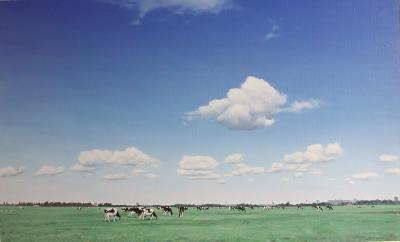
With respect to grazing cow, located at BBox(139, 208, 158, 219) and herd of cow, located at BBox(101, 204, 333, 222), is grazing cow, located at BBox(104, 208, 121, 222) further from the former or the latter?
grazing cow, located at BBox(139, 208, 158, 219)

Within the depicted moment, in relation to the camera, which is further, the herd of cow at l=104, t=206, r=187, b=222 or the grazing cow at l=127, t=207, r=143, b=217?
the grazing cow at l=127, t=207, r=143, b=217

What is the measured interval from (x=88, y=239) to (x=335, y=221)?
5.62m

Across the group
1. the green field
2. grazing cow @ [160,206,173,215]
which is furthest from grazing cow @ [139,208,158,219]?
the green field

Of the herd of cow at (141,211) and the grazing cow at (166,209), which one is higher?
the grazing cow at (166,209)

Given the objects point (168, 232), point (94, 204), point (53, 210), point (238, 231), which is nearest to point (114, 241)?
point (168, 232)

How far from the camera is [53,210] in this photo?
15289 millimetres

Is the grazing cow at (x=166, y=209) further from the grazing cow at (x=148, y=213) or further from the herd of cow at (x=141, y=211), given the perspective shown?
the grazing cow at (x=148, y=213)

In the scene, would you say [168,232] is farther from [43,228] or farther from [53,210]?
[53,210]

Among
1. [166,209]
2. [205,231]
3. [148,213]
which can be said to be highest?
[166,209]

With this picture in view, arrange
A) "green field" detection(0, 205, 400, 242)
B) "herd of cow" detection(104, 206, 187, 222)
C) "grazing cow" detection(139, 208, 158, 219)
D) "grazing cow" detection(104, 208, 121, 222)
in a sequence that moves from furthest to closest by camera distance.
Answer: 1. "grazing cow" detection(139, 208, 158, 219)
2. "herd of cow" detection(104, 206, 187, 222)
3. "grazing cow" detection(104, 208, 121, 222)
4. "green field" detection(0, 205, 400, 242)

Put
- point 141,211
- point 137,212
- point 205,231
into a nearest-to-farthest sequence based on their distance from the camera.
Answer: point 205,231
point 141,211
point 137,212

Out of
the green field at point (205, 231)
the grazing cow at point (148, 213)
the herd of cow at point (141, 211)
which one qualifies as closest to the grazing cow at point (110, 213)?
the herd of cow at point (141, 211)

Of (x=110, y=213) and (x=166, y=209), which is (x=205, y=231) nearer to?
(x=110, y=213)

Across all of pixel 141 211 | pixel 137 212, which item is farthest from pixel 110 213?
pixel 137 212
